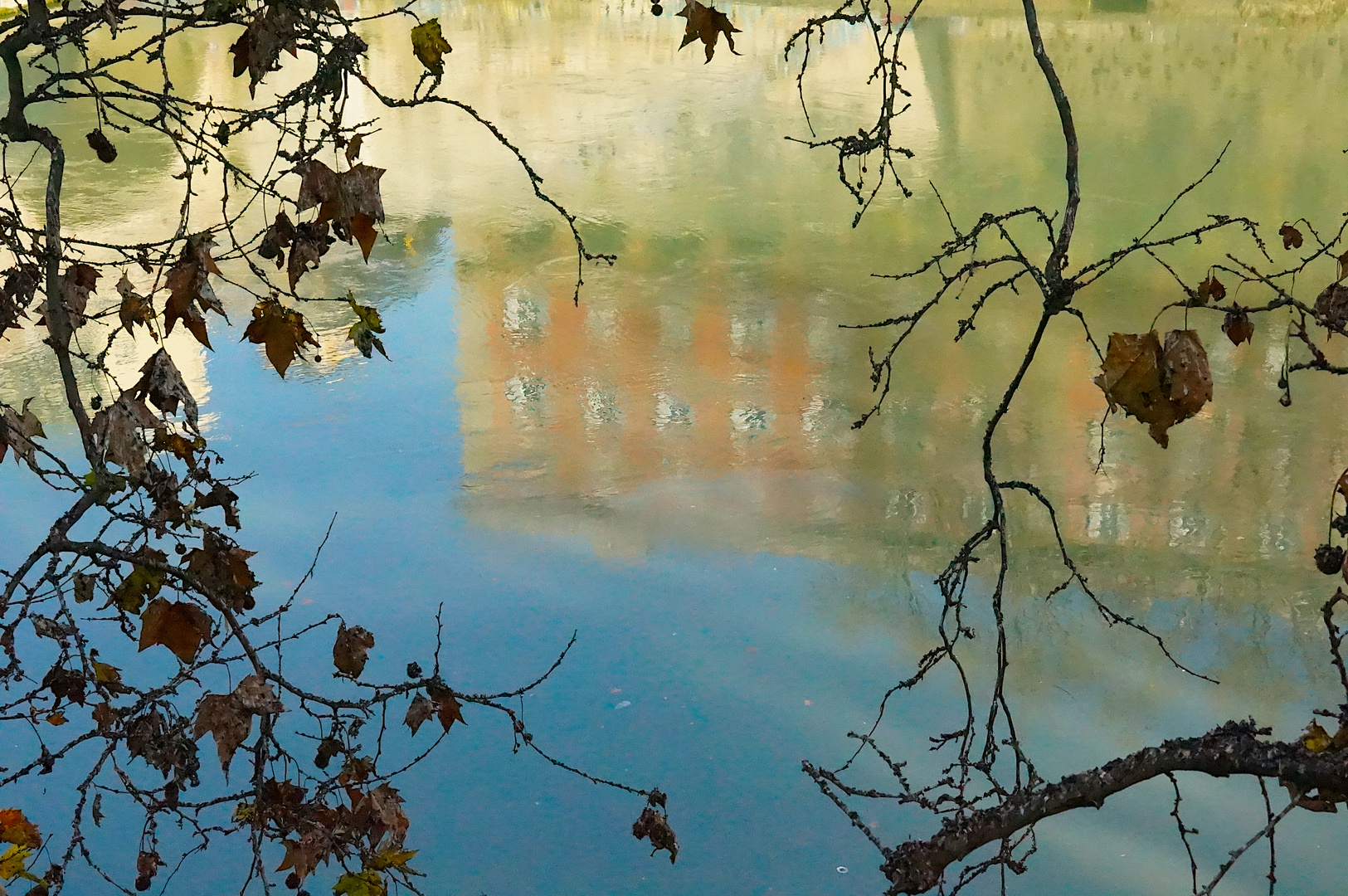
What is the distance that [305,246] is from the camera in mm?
1487

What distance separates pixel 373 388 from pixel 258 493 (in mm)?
880

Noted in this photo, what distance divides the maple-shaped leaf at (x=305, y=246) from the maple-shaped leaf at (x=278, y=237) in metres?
0.01

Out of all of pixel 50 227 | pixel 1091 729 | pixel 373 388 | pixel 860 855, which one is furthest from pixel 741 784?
pixel 373 388

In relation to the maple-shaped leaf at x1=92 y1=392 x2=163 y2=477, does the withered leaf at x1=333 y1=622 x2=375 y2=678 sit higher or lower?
lower

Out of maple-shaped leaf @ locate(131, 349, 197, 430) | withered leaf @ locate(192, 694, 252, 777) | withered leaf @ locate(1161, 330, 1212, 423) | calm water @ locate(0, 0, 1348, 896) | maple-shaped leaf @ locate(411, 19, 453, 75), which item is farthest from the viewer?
calm water @ locate(0, 0, 1348, 896)

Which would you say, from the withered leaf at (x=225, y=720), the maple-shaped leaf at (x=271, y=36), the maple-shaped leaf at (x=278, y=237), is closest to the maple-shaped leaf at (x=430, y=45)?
the maple-shaped leaf at (x=271, y=36)

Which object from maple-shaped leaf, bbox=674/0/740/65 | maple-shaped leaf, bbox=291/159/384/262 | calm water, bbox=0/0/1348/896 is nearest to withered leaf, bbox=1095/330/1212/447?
maple-shaped leaf, bbox=674/0/740/65

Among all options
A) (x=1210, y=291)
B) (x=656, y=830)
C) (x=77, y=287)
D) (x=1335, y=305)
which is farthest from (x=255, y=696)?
(x=1335, y=305)

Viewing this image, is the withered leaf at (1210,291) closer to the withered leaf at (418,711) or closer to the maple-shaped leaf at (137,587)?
the withered leaf at (418,711)

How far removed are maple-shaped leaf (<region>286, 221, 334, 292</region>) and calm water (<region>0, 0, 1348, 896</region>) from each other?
144 cm

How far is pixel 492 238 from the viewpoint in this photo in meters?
6.40

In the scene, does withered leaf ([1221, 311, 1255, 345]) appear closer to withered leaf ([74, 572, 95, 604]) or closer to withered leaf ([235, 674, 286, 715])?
withered leaf ([235, 674, 286, 715])

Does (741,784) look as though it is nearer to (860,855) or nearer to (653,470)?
(860,855)

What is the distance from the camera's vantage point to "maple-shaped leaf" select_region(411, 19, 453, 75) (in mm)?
1392
